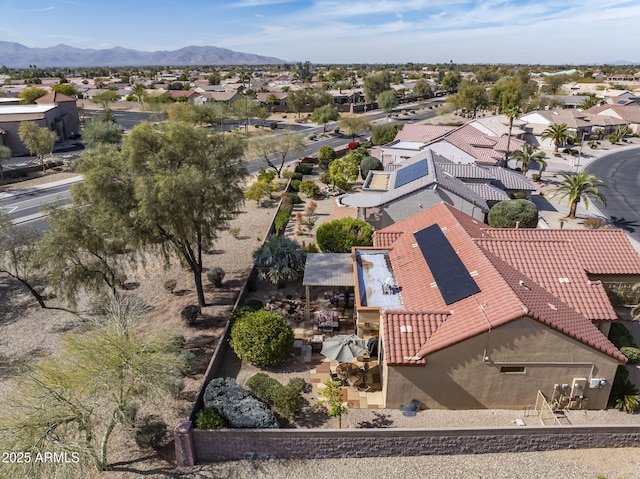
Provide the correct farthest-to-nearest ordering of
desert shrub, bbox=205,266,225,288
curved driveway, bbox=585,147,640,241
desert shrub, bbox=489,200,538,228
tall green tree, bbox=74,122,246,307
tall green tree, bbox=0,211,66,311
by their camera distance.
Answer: curved driveway, bbox=585,147,640,241 → desert shrub, bbox=489,200,538,228 → desert shrub, bbox=205,266,225,288 → tall green tree, bbox=0,211,66,311 → tall green tree, bbox=74,122,246,307

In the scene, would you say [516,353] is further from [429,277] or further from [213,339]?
[213,339]

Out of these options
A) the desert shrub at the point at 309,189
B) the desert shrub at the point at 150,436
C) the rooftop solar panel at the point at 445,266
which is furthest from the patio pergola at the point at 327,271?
the desert shrub at the point at 309,189

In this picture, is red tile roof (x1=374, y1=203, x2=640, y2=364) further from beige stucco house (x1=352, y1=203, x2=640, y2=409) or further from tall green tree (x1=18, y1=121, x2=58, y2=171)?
tall green tree (x1=18, y1=121, x2=58, y2=171)

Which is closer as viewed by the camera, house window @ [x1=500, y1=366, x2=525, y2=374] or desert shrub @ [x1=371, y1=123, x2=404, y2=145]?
house window @ [x1=500, y1=366, x2=525, y2=374]

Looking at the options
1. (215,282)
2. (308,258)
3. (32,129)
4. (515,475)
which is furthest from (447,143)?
(32,129)

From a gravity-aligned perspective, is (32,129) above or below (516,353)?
above

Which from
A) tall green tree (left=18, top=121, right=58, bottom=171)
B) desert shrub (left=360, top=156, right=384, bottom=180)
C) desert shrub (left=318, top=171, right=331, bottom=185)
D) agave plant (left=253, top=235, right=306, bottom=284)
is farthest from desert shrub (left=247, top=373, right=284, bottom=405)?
tall green tree (left=18, top=121, right=58, bottom=171)
